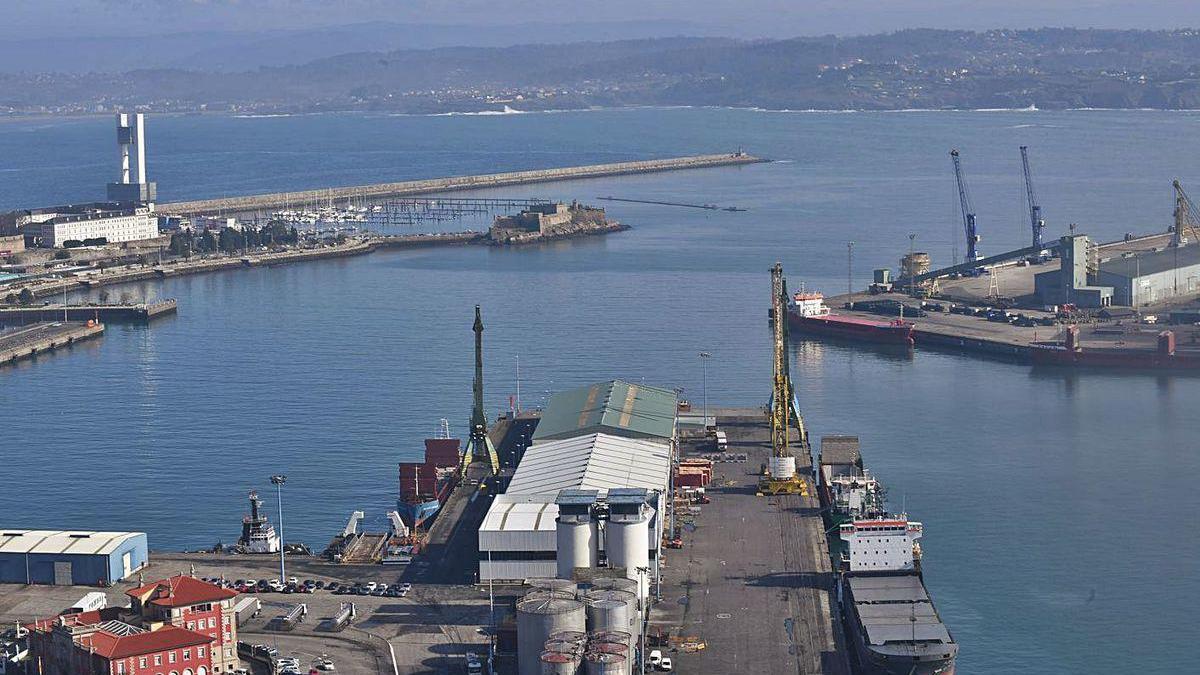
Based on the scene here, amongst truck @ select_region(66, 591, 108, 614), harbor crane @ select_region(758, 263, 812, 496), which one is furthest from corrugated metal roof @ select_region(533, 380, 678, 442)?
truck @ select_region(66, 591, 108, 614)

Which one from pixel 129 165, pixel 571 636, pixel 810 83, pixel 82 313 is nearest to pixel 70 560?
pixel 571 636

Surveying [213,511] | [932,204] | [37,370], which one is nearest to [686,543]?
[213,511]

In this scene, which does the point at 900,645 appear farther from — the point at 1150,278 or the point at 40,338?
the point at 1150,278

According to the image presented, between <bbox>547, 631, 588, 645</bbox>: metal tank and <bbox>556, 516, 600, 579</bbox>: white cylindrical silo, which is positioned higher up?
<bbox>556, 516, 600, 579</bbox>: white cylindrical silo

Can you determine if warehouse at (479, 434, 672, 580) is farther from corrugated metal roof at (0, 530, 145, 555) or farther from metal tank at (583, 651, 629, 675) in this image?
corrugated metal roof at (0, 530, 145, 555)

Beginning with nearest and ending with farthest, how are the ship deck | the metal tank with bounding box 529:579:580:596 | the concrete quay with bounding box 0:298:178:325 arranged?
the metal tank with bounding box 529:579:580:596
the ship deck
the concrete quay with bounding box 0:298:178:325
